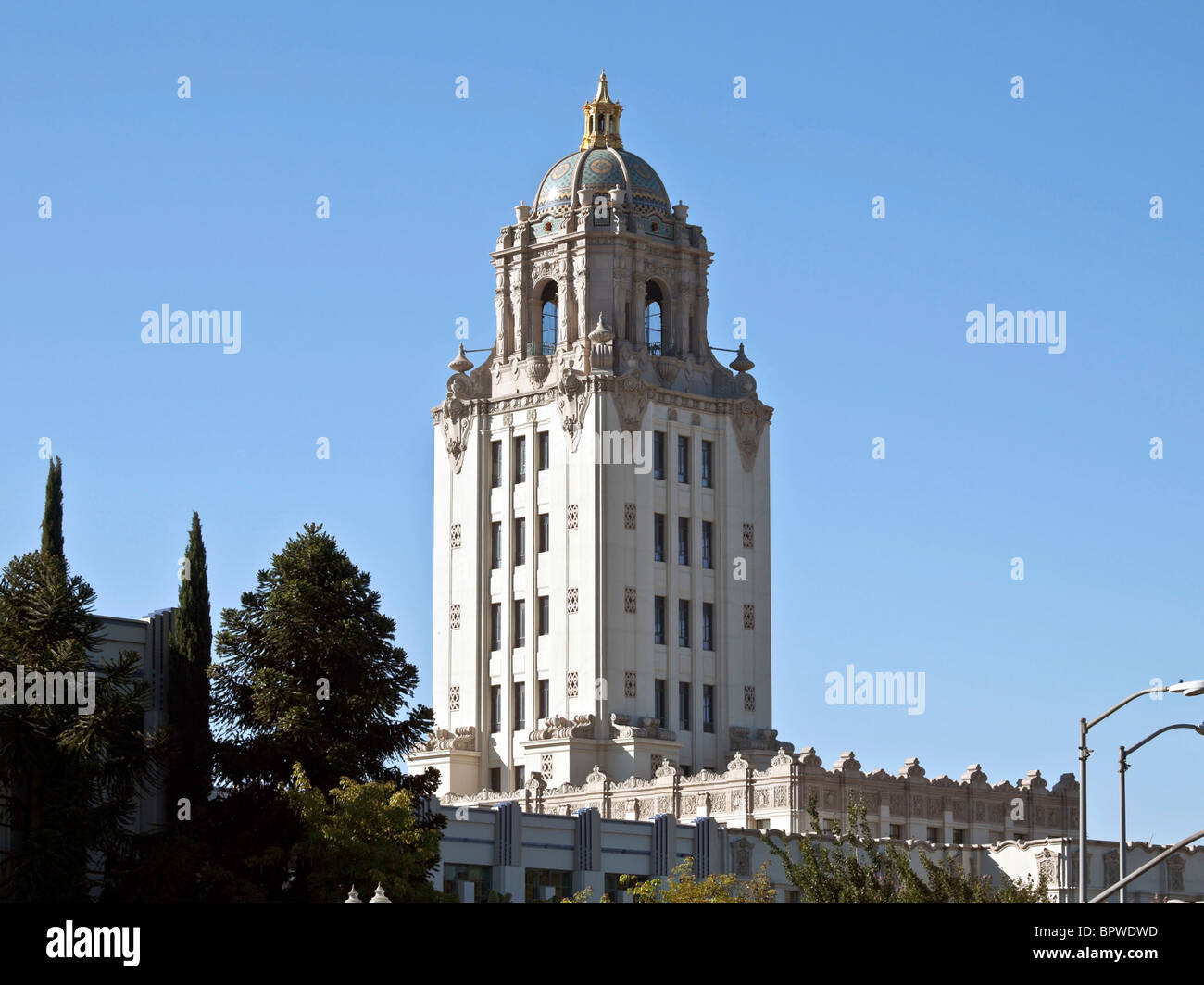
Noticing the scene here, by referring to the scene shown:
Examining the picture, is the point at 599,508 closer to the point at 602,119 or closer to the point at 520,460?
the point at 520,460

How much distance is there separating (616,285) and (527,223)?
22.1ft

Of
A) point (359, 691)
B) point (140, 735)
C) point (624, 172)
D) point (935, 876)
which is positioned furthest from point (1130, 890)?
point (624, 172)

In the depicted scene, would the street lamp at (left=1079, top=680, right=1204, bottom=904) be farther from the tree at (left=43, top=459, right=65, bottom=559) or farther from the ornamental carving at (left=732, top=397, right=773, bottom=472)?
the ornamental carving at (left=732, top=397, right=773, bottom=472)

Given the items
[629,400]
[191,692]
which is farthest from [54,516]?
[629,400]

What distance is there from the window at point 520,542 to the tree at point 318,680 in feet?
136

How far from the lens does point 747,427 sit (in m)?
117

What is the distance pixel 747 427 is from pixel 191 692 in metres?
52.3

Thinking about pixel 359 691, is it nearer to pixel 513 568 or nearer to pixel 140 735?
pixel 140 735

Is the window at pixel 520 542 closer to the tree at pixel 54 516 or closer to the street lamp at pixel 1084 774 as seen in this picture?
the tree at pixel 54 516

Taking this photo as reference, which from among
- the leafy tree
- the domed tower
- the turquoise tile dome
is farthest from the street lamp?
the turquoise tile dome

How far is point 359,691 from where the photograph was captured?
237 ft

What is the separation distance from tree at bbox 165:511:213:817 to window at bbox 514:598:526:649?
4500 centimetres

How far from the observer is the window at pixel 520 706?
371 ft
